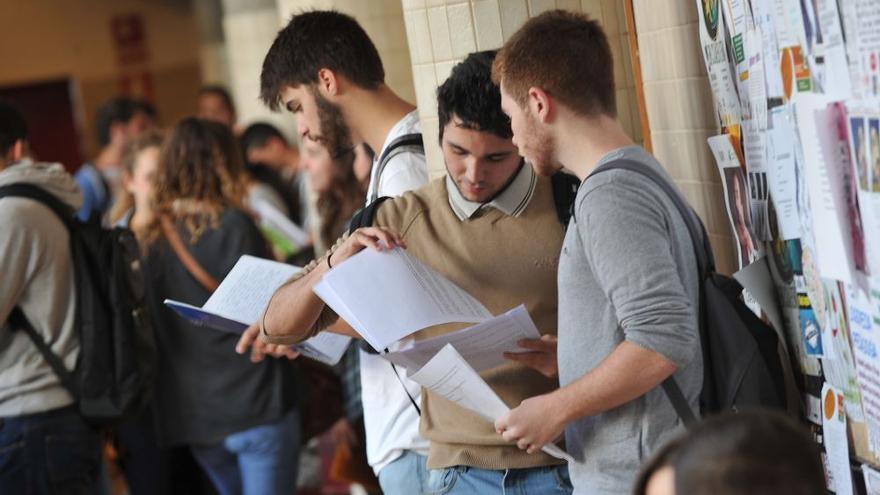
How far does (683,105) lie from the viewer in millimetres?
3090

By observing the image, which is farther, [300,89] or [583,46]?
[300,89]

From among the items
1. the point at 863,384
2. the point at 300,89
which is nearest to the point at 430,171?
the point at 300,89

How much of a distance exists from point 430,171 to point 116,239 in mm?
1475

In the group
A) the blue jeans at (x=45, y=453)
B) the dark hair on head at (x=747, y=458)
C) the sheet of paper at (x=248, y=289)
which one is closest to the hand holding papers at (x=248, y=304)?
the sheet of paper at (x=248, y=289)

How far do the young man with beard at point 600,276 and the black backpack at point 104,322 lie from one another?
2128mm

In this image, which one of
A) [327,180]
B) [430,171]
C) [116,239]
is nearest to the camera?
[430,171]

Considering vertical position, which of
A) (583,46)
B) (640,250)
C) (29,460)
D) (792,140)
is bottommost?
(29,460)

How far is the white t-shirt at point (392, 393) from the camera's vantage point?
3043 millimetres

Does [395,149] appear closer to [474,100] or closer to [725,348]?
[474,100]

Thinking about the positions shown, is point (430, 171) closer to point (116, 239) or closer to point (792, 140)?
point (792, 140)

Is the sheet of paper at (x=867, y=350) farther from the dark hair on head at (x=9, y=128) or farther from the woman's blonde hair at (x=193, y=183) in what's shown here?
the dark hair on head at (x=9, y=128)

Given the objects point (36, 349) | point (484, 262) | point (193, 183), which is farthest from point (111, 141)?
point (484, 262)

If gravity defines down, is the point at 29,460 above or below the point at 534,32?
below

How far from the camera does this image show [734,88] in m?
2.61
